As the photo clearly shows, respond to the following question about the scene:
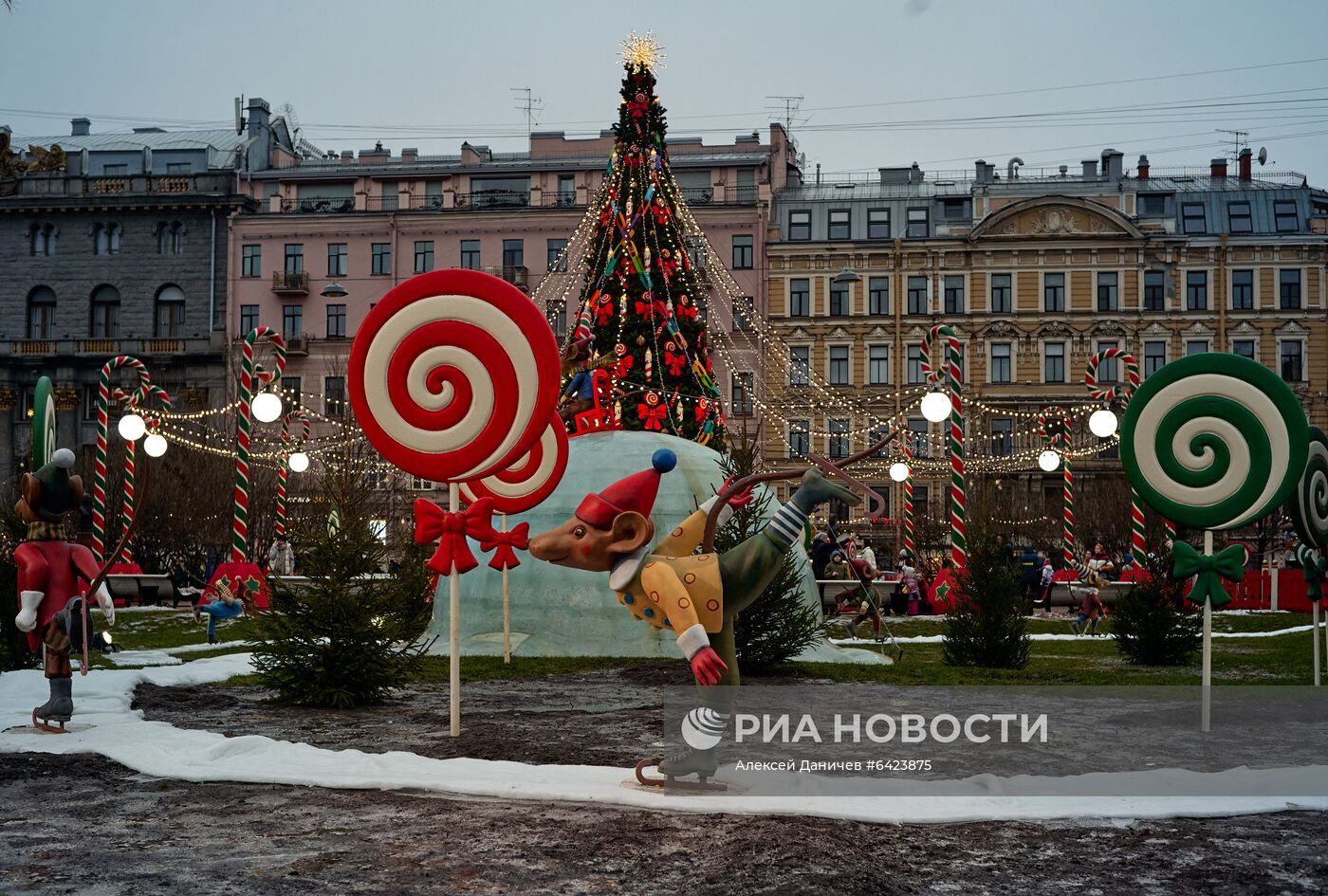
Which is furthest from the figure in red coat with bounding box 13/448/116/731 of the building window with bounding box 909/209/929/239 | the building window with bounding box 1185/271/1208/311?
the building window with bounding box 1185/271/1208/311

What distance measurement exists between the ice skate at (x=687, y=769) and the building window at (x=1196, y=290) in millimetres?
53725

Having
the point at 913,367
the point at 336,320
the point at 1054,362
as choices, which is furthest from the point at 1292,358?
the point at 336,320

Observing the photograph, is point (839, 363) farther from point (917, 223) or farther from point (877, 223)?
point (917, 223)

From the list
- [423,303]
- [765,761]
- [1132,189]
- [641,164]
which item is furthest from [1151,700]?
[1132,189]

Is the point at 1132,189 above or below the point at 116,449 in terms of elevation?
above

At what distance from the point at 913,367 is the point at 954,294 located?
3.34 meters

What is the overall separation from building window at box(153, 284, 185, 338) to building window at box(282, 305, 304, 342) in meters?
4.84

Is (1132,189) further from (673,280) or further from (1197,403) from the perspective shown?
(1197,403)

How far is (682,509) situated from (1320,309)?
47392mm

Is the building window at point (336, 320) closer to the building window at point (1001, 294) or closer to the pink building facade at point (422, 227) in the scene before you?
the pink building facade at point (422, 227)

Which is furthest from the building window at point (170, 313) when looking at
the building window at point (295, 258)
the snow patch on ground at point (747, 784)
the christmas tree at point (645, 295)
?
the snow patch on ground at point (747, 784)

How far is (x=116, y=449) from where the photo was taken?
148ft

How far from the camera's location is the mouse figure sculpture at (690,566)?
30.3ft

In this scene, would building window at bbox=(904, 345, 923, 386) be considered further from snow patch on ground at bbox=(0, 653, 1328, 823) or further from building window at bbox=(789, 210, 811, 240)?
snow patch on ground at bbox=(0, 653, 1328, 823)
